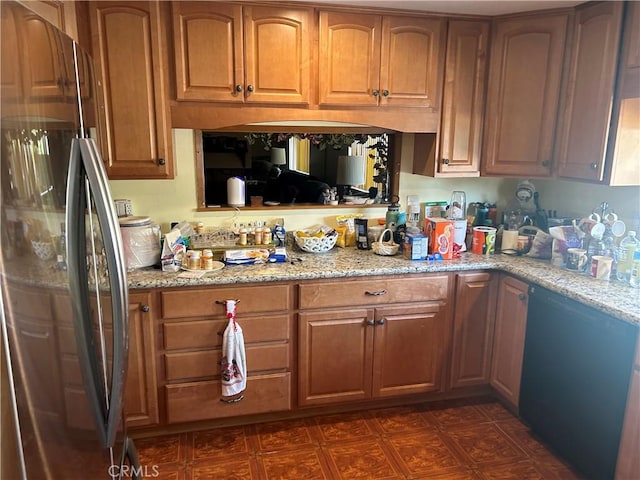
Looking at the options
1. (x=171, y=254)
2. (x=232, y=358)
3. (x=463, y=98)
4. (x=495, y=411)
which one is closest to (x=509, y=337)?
(x=495, y=411)

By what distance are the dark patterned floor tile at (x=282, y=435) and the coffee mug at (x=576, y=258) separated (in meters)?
1.67

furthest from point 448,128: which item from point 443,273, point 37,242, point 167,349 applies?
point 37,242

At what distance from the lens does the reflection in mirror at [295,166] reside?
113 inches

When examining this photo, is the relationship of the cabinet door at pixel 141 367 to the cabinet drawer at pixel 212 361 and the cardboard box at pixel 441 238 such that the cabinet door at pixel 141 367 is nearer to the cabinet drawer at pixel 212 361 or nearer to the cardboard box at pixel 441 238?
the cabinet drawer at pixel 212 361

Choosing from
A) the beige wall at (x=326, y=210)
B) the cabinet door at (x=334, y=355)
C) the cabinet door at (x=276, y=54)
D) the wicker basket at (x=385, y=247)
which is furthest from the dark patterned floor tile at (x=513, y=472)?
the cabinet door at (x=276, y=54)

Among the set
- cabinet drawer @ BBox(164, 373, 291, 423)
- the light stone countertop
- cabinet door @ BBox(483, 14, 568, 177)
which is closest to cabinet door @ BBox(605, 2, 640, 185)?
cabinet door @ BBox(483, 14, 568, 177)

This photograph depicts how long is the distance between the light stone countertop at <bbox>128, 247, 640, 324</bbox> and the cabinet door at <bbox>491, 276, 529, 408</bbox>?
10 centimetres

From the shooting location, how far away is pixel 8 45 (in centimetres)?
82

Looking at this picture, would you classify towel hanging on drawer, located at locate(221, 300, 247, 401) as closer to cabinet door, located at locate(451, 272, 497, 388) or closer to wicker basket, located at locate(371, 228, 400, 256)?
wicker basket, located at locate(371, 228, 400, 256)

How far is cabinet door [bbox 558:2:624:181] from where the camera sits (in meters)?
2.36

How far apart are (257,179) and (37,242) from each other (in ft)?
6.68

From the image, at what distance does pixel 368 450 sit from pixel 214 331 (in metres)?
1.00

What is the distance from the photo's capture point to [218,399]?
2.53m

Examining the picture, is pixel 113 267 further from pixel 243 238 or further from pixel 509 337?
pixel 509 337
